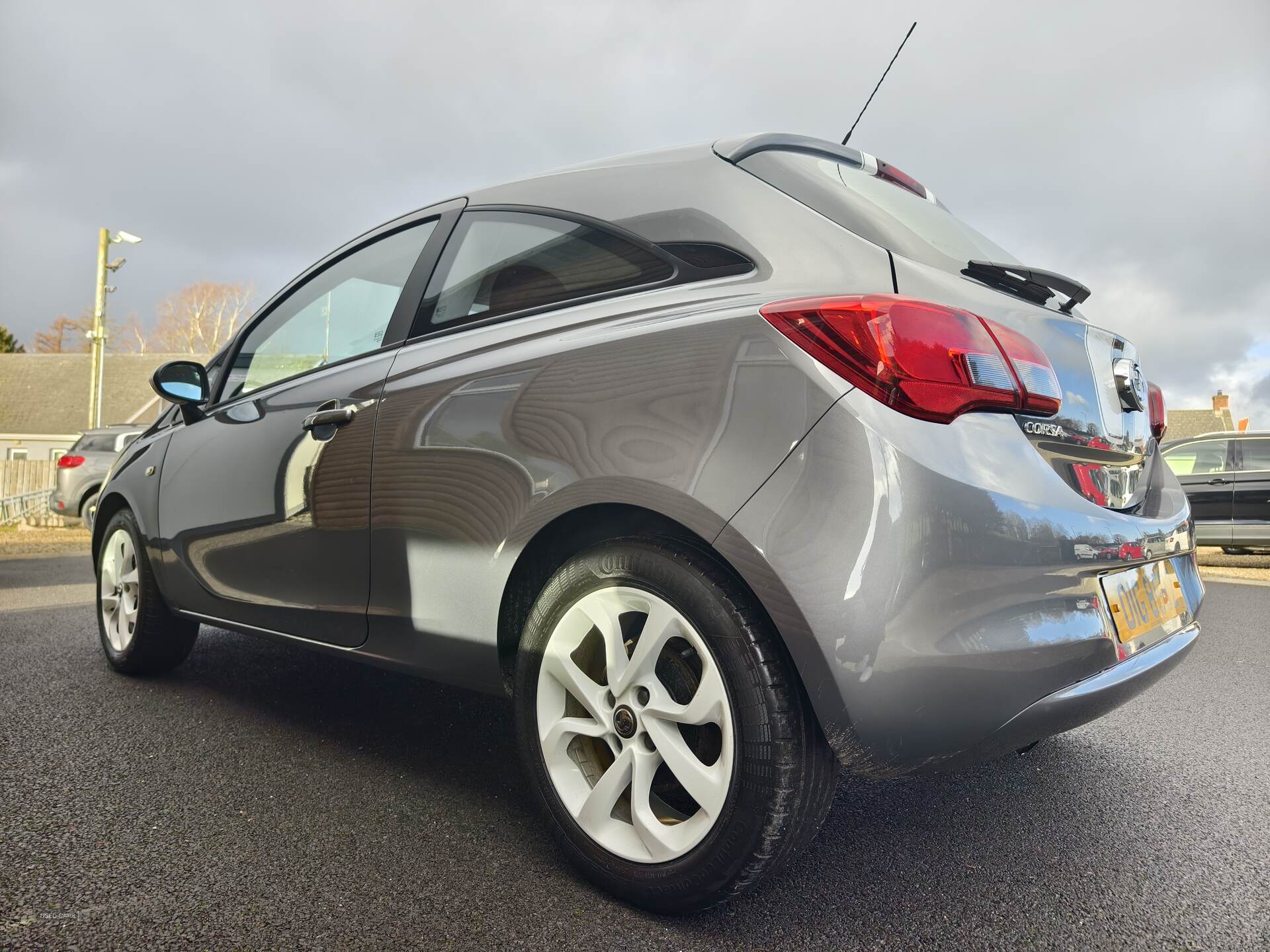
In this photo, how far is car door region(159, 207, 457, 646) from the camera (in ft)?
8.04

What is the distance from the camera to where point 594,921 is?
1.73 meters

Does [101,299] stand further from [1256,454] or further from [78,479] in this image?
[1256,454]

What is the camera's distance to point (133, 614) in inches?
143

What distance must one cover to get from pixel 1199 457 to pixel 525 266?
12737 millimetres

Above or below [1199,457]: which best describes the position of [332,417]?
above

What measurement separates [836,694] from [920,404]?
0.53m

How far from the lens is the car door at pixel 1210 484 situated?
11.7m

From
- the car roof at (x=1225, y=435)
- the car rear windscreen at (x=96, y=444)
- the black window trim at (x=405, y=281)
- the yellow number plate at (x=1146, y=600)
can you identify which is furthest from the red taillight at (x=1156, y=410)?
the car rear windscreen at (x=96, y=444)

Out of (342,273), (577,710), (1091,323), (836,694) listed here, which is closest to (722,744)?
(836,694)

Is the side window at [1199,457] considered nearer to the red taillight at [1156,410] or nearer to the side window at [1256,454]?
the side window at [1256,454]

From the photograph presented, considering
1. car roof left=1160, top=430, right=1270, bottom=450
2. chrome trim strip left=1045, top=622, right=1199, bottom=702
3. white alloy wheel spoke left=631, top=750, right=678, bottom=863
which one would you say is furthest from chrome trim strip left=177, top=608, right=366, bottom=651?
car roof left=1160, top=430, right=1270, bottom=450

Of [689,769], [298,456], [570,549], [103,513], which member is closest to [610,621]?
[570,549]

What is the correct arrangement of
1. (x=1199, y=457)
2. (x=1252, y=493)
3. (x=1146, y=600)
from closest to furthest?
(x=1146, y=600) < (x=1252, y=493) < (x=1199, y=457)

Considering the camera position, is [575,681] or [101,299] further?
[101,299]
